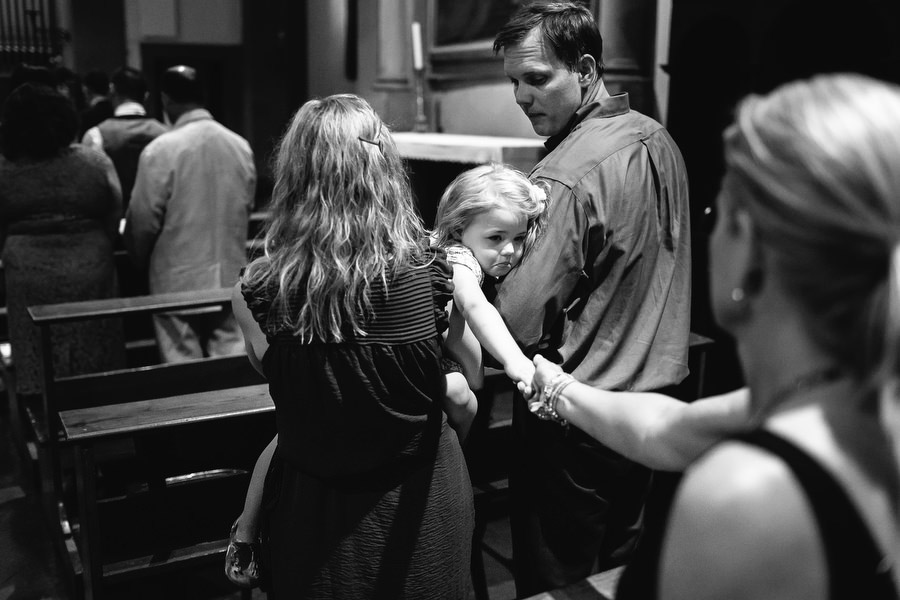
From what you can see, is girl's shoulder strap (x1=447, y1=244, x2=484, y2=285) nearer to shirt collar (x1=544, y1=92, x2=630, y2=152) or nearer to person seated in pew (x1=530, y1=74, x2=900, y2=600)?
shirt collar (x1=544, y1=92, x2=630, y2=152)

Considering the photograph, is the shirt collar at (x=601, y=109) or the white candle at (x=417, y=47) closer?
the shirt collar at (x=601, y=109)

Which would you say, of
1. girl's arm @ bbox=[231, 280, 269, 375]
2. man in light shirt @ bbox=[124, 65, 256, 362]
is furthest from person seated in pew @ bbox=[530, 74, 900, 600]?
man in light shirt @ bbox=[124, 65, 256, 362]

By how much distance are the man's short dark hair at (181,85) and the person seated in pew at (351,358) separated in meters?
2.86

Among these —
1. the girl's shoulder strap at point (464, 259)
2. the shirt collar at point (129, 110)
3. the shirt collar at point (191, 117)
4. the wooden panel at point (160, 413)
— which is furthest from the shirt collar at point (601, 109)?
the shirt collar at point (129, 110)

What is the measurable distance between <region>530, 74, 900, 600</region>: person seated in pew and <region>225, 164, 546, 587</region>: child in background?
106 cm

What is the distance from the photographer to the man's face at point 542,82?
7.34ft

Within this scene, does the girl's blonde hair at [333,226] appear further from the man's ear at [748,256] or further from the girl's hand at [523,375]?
the man's ear at [748,256]

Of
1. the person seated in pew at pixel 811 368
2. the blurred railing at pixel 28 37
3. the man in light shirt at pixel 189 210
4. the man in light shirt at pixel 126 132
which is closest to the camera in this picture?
the person seated in pew at pixel 811 368

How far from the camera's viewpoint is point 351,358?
1725 millimetres

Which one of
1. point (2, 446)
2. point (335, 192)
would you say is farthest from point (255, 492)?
point (2, 446)

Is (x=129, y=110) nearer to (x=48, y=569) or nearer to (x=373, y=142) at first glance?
(x=48, y=569)

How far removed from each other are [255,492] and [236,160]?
2849 millimetres

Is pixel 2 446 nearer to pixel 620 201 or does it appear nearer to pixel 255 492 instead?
pixel 255 492

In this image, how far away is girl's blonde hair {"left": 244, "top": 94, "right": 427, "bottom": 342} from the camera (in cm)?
171
